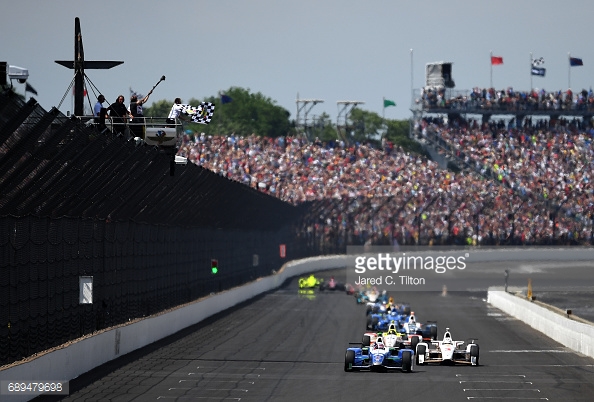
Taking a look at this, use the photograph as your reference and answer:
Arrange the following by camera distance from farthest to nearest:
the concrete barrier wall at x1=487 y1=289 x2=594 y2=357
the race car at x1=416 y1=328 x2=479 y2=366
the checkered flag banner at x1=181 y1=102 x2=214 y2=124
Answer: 1. the concrete barrier wall at x1=487 y1=289 x2=594 y2=357
2. the checkered flag banner at x1=181 y1=102 x2=214 y2=124
3. the race car at x1=416 y1=328 x2=479 y2=366

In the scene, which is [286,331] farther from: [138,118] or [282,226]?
[282,226]

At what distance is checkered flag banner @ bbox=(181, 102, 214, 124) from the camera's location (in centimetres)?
2842

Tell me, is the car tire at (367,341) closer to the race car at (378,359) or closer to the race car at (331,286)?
the race car at (378,359)

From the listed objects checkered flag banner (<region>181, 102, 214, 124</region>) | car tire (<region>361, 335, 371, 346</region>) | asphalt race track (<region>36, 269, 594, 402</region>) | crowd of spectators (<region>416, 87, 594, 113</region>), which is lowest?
asphalt race track (<region>36, 269, 594, 402</region>)

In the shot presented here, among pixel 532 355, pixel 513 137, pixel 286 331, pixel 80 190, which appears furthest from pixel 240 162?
pixel 80 190

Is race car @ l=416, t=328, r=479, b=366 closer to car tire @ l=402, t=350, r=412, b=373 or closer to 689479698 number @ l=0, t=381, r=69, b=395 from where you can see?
car tire @ l=402, t=350, r=412, b=373

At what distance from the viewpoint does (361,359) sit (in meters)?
26.1

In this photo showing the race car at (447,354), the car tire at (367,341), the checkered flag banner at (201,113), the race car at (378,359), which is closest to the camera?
the race car at (378,359)

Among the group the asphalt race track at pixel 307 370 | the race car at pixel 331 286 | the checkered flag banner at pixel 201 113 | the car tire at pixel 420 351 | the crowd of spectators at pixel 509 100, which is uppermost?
the crowd of spectators at pixel 509 100

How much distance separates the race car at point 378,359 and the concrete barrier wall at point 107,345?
4.84 meters

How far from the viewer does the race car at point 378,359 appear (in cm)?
2583

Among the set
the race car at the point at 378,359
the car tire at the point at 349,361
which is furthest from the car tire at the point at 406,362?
the car tire at the point at 349,361

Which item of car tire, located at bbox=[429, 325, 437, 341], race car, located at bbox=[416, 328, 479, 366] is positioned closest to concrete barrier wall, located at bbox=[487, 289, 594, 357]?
car tire, located at bbox=[429, 325, 437, 341]

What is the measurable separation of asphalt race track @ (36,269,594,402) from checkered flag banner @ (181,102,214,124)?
513 cm
